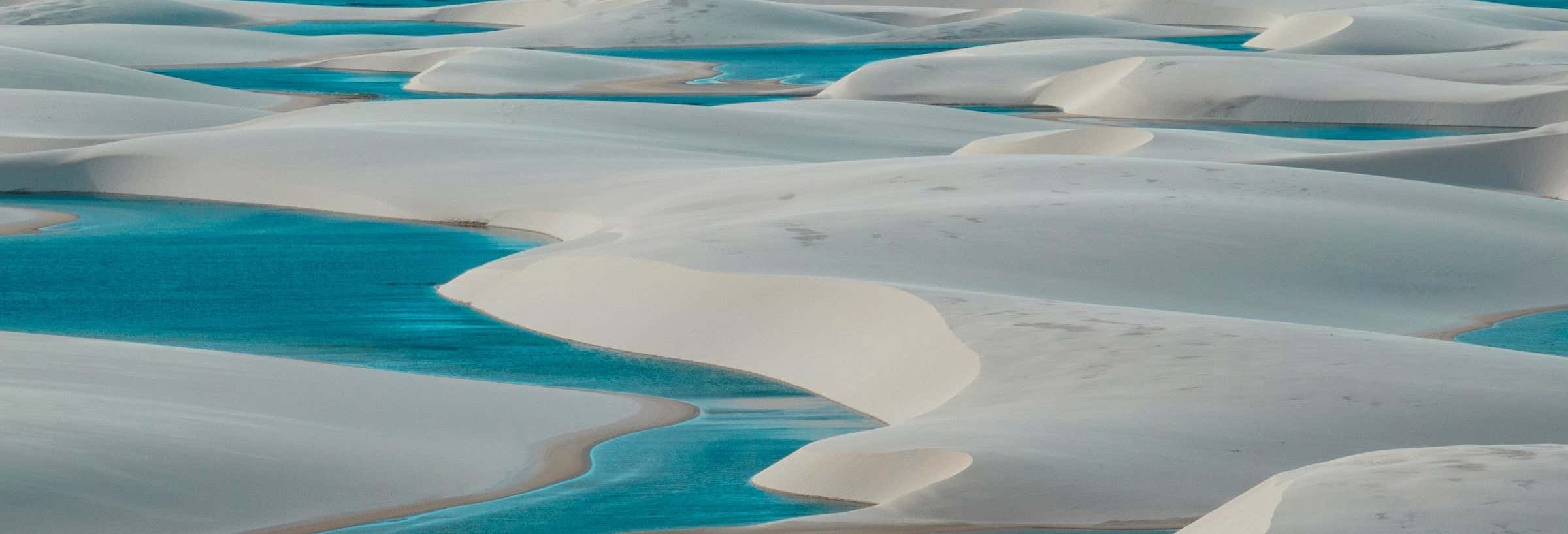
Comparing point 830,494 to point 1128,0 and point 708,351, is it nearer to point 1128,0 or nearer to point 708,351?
point 708,351

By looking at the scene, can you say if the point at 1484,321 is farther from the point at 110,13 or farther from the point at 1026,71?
the point at 110,13

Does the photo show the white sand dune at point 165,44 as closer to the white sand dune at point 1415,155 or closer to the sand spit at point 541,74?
the sand spit at point 541,74

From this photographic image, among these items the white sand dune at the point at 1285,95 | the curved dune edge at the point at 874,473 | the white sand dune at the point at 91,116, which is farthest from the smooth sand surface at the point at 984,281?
the white sand dune at the point at 1285,95

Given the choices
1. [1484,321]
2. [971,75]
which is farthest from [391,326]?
[971,75]

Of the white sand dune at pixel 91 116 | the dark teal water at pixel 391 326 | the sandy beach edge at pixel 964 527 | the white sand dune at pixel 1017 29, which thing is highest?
the sandy beach edge at pixel 964 527

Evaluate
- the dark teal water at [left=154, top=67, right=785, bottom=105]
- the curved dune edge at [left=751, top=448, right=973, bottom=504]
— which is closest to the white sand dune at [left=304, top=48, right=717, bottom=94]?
the dark teal water at [left=154, top=67, right=785, bottom=105]

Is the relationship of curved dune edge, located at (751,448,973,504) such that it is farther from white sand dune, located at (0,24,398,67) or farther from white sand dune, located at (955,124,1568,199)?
white sand dune, located at (0,24,398,67)

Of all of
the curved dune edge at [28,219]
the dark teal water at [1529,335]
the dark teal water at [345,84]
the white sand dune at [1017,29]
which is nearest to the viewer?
the dark teal water at [1529,335]
